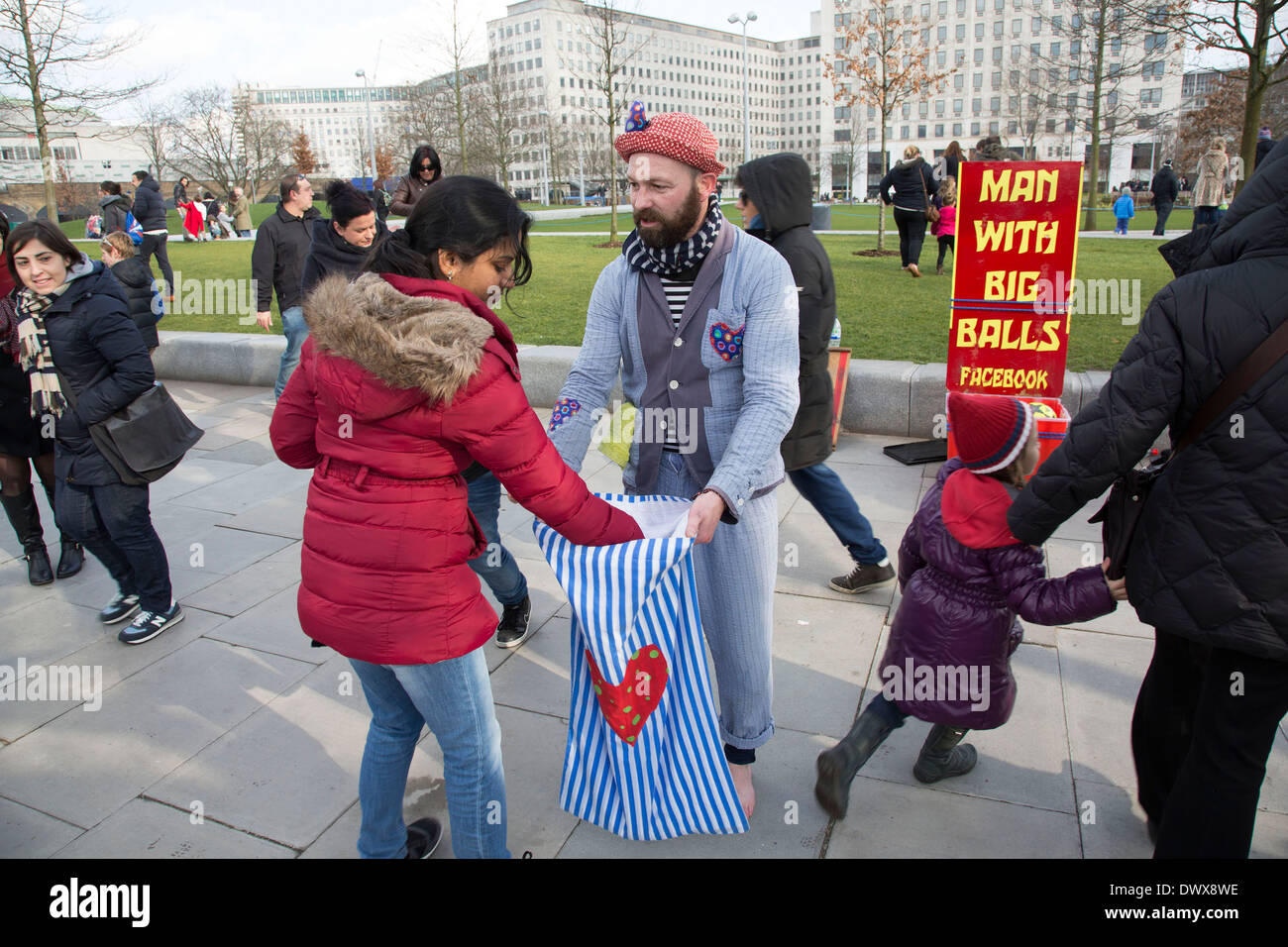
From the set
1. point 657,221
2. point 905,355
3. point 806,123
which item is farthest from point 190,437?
point 806,123

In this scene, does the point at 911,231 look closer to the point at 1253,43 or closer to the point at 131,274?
the point at 1253,43

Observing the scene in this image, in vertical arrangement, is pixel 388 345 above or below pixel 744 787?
above

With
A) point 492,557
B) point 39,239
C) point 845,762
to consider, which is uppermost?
point 39,239

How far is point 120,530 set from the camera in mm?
3844

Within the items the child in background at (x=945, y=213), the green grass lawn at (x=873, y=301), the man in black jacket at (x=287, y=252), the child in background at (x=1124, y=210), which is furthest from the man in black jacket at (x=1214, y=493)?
the child in background at (x=1124, y=210)

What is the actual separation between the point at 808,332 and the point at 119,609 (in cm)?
355

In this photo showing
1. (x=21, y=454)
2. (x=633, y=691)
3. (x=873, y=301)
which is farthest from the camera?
(x=873, y=301)

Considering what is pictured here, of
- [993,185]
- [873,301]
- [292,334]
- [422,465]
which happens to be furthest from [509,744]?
[873,301]

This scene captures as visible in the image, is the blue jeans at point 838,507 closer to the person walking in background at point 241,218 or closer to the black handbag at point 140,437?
the black handbag at point 140,437

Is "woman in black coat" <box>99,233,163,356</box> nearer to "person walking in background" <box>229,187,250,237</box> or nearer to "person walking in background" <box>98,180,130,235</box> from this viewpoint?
"person walking in background" <box>98,180,130,235</box>

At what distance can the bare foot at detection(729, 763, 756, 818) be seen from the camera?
2.67 m

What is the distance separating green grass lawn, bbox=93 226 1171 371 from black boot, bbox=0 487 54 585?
435 centimetres

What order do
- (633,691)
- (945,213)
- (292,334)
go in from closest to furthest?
(633,691) → (292,334) → (945,213)
